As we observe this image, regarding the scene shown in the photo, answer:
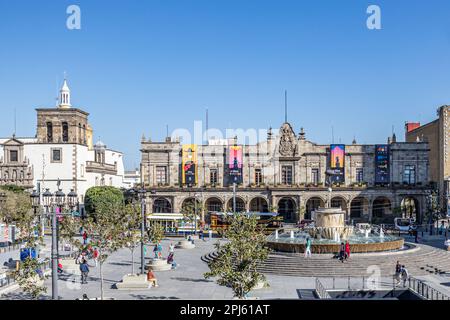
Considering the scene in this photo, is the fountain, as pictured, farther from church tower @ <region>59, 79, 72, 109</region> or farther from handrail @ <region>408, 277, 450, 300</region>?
church tower @ <region>59, 79, 72, 109</region>

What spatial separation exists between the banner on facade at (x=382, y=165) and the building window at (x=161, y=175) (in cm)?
2879

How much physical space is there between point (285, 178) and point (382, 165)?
1317 cm

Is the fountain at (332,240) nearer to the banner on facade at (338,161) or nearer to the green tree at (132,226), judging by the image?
the green tree at (132,226)

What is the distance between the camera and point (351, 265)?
91.6ft

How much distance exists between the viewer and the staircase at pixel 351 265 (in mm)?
27484

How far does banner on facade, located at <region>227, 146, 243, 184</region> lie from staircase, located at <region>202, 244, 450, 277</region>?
1350 inches

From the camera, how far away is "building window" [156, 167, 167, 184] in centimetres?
6600

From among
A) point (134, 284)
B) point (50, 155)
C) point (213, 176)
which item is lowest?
point (134, 284)

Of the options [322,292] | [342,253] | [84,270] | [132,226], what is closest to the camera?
[322,292]

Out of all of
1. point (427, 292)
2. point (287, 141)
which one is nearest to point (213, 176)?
point (287, 141)

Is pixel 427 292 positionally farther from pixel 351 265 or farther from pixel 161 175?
pixel 161 175

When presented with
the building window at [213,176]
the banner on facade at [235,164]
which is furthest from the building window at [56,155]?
the banner on facade at [235,164]
